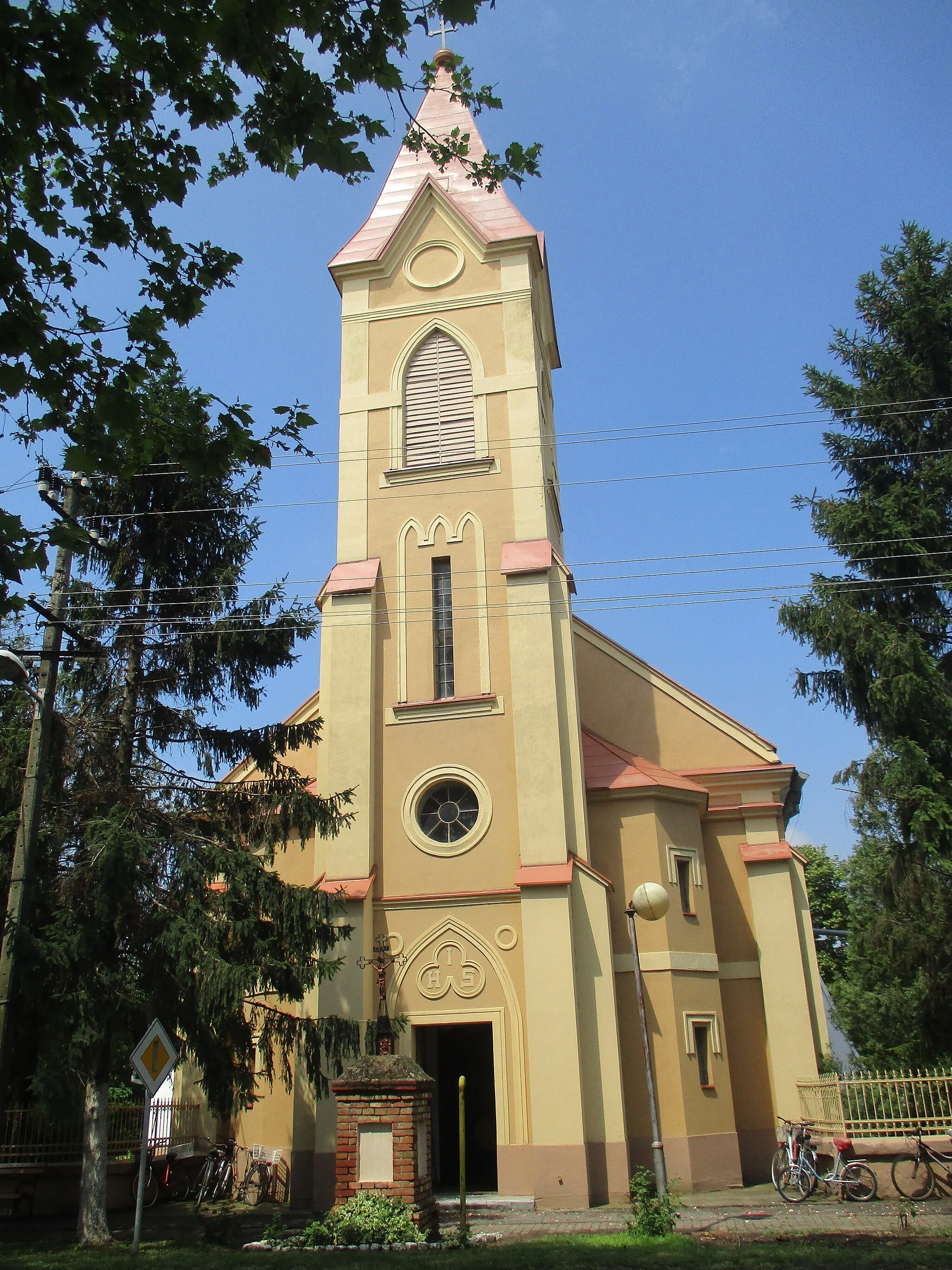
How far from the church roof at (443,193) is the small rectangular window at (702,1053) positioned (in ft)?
51.4

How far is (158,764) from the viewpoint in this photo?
1530cm

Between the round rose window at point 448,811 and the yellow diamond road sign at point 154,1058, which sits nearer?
the yellow diamond road sign at point 154,1058

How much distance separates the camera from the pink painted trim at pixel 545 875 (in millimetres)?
16750

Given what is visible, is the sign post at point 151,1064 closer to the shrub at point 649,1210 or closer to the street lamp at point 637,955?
the shrub at point 649,1210

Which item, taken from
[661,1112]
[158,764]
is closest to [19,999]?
[158,764]

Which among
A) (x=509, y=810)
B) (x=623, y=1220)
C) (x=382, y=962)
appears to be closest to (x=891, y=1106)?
(x=623, y=1220)

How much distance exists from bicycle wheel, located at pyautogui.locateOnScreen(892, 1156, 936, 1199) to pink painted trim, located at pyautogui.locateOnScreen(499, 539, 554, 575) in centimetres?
1070

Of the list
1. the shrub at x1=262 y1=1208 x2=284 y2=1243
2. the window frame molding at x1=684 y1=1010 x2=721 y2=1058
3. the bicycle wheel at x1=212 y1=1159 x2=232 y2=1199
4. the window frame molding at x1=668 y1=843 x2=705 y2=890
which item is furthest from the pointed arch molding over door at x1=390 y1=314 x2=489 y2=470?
the shrub at x1=262 y1=1208 x2=284 y2=1243

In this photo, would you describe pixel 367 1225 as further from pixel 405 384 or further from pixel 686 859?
pixel 405 384

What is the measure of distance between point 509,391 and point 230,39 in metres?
15.5

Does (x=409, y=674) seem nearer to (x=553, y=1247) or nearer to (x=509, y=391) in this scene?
(x=509, y=391)

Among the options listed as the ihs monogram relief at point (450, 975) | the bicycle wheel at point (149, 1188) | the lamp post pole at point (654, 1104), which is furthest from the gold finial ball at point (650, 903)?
the bicycle wheel at point (149, 1188)

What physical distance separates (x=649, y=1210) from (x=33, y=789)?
26.5 feet

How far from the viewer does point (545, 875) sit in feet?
55.6
